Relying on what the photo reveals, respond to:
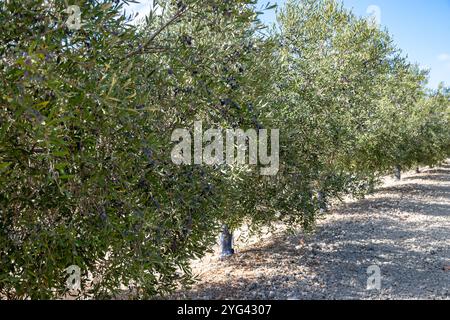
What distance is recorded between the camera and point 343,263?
1187 cm

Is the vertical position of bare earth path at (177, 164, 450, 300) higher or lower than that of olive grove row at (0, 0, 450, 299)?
lower

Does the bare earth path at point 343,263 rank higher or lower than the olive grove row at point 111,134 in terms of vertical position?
lower

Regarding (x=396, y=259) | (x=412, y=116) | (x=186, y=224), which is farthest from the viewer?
(x=412, y=116)

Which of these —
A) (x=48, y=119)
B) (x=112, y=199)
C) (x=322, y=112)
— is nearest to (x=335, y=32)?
(x=322, y=112)

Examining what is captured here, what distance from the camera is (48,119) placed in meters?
2.88

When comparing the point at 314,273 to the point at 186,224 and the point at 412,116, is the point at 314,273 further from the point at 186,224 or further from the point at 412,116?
the point at 412,116

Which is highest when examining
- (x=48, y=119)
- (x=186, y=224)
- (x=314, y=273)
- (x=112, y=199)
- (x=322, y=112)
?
(x=322, y=112)

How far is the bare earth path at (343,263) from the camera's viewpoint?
31.9ft

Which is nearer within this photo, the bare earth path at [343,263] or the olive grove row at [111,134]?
the olive grove row at [111,134]

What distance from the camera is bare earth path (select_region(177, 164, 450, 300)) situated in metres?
9.71

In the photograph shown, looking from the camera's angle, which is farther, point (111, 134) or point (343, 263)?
point (343, 263)

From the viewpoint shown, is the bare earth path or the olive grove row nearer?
the olive grove row

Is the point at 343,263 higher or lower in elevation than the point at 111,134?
lower

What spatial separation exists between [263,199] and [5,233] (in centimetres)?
708
